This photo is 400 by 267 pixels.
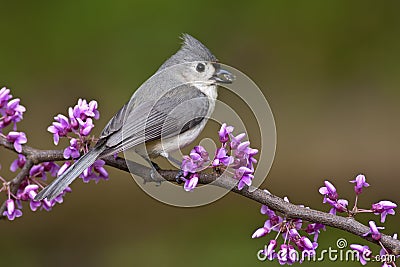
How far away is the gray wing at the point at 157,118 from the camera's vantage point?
2.39 meters

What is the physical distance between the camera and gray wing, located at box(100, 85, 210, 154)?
239 cm

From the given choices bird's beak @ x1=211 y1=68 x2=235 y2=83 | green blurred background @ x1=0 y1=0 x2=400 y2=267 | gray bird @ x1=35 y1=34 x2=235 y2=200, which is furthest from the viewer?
green blurred background @ x1=0 y1=0 x2=400 y2=267

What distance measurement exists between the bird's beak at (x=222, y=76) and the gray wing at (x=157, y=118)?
85 mm

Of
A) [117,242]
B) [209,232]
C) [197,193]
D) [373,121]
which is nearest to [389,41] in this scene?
[373,121]

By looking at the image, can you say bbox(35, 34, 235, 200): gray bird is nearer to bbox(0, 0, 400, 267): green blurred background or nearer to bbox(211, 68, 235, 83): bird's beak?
bbox(211, 68, 235, 83): bird's beak

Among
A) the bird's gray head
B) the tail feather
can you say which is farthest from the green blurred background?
the tail feather

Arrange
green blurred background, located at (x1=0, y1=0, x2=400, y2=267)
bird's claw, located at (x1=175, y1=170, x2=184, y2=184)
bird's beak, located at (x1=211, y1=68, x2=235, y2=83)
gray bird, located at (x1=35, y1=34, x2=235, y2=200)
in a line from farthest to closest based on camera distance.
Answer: green blurred background, located at (x1=0, y1=0, x2=400, y2=267)
bird's beak, located at (x1=211, y1=68, x2=235, y2=83)
gray bird, located at (x1=35, y1=34, x2=235, y2=200)
bird's claw, located at (x1=175, y1=170, x2=184, y2=184)

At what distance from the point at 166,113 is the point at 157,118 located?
0.17ft

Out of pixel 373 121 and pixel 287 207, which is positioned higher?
pixel 373 121

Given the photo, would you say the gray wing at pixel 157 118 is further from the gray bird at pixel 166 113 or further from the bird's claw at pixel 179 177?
the bird's claw at pixel 179 177

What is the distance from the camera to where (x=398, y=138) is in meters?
5.22

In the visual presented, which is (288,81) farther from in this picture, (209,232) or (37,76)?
(37,76)

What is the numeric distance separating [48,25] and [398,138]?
276cm

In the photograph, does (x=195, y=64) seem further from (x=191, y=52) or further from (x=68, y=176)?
(x=68, y=176)
